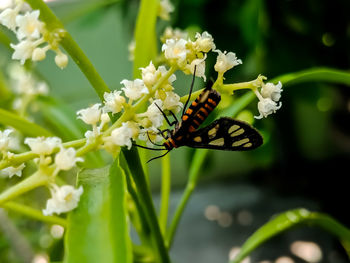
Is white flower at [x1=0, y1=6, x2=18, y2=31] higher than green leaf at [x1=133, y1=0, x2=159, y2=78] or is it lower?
higher

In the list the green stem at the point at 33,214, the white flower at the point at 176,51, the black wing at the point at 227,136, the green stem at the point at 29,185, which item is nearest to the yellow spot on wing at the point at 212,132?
the black wing at the point at 227,136

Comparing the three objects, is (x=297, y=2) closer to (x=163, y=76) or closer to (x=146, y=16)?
(x=146, y=16)

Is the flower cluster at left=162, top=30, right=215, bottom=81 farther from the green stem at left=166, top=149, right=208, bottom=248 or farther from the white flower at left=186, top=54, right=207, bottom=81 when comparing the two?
the green stem at left=166, top=149, right=208, bottom=248

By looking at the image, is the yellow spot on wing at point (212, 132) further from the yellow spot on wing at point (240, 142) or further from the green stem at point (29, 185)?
the green stem at point (29, 185)

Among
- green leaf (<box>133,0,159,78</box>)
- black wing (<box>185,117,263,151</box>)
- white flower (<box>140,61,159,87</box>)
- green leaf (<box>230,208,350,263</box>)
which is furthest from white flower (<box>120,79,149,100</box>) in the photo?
green leaf (<box>230,208,350,263</box>)

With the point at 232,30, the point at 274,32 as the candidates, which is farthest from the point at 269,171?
the point at 232,30

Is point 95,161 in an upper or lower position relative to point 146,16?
lower

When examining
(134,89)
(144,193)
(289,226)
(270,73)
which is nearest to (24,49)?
(134,89)
